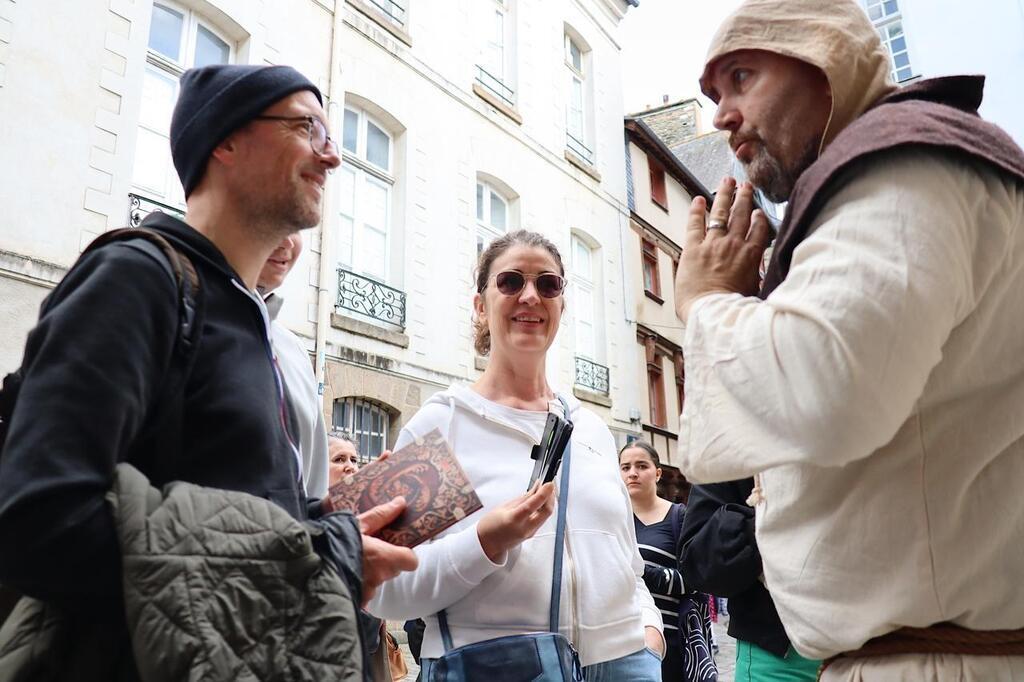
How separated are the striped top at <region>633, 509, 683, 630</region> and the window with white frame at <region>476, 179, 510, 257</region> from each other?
7.99 metres

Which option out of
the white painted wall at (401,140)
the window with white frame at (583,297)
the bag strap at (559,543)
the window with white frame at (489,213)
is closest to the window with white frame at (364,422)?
the white painted wall at (401,140)

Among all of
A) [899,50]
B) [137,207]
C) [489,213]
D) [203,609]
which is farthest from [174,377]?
[899,50]

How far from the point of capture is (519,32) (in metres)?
13.6

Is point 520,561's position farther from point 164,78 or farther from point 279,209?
point 164,78

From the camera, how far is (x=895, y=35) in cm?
1100

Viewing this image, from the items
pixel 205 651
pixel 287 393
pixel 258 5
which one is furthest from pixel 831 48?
pixel 258 5

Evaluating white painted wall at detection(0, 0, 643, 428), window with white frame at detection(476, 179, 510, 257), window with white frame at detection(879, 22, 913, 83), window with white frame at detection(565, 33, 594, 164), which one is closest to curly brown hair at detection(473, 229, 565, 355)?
white painted wall at detection(0, 0, 643, 428)

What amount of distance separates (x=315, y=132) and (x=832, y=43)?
1032 millimetres

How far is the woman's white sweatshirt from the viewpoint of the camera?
6.33ft

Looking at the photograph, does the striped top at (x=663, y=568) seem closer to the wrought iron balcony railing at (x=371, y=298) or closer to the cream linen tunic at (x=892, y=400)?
the cream linen tunic at (x=892, y=400)

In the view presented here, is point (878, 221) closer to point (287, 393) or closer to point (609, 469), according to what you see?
point (287, 393)

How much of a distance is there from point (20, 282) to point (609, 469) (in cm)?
622

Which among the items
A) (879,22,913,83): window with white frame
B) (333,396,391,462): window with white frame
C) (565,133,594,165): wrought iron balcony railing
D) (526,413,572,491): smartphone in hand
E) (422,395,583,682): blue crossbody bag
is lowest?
(422,395,583,682): blue crossbody bag

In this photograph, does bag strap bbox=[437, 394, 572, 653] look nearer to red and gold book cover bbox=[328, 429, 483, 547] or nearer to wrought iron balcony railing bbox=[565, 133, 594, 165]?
red and gold book cover bbox=[328, 429, 483, 547]
